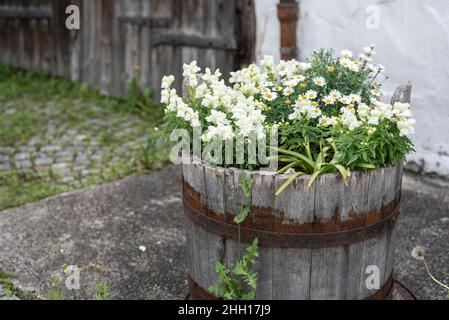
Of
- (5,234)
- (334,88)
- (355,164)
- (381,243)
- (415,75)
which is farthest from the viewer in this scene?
(415,75)

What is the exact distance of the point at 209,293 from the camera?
9.89 ft

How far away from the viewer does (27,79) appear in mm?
8539

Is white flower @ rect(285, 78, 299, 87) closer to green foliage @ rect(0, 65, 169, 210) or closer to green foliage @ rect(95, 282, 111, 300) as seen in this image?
green foliage @ rect(95, 282, 111, 300)

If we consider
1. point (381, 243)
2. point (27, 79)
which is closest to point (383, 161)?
point (381, 243)

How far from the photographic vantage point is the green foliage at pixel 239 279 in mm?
2719

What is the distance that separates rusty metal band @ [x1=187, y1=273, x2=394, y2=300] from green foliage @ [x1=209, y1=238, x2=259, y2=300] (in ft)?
0.25

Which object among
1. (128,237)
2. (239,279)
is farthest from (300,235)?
(128,237)

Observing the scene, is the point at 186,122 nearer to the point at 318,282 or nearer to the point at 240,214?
the point at 240,214

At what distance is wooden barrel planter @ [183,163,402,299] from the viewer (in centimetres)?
260

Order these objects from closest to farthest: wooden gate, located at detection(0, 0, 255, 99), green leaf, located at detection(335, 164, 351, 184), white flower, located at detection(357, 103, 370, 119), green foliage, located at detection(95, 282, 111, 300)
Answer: green leaf, located at detection(335, 164, 351, 184) < white flower, located at detection(357, 103, 370, 119) < green foliage, located at detection(95, 282, 111, 300) < wooden gate, located at detection(0, 0, 255, 99)

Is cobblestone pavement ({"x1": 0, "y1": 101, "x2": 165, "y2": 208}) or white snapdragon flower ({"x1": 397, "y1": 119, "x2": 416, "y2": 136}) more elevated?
white snapdragon flower ({"x1": 397, "y1": 119, "x2": 416, "y2": 136})

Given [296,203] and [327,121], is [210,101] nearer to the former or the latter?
[327,121]

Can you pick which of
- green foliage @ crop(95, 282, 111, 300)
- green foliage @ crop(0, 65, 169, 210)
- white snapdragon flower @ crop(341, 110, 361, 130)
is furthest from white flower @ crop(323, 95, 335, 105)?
green foliage @ crop(0, 65, 169, 210)

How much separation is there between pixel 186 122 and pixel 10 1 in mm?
7013
